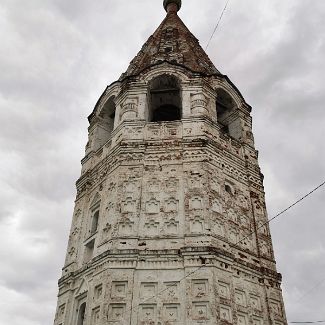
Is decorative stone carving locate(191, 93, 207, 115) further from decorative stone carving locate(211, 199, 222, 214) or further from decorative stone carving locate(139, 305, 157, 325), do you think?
decorative stone carving locate(139, 305, 157, 325)

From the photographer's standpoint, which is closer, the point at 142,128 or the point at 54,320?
the point at 54,320

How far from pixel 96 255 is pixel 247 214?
16.5 feet

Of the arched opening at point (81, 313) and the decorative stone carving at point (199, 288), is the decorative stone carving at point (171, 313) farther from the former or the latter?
the arched opening at point (81, 313)

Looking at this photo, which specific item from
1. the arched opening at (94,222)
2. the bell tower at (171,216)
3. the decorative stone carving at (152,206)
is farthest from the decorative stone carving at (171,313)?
the arched opening at (94,222)

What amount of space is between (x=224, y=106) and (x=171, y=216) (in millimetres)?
7055

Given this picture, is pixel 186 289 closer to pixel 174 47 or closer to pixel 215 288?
pixel 215 288

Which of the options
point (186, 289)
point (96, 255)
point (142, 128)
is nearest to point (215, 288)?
point (186, 289)

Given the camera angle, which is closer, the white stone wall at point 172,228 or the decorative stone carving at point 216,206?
the white stone wall at point 172,228

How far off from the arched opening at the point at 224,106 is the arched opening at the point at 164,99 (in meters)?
1.66

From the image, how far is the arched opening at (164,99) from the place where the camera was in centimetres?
1716

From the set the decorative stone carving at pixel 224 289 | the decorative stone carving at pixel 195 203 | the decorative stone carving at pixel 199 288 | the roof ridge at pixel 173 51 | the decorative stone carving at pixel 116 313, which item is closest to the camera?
the decorative stone carving at pixel 116 313

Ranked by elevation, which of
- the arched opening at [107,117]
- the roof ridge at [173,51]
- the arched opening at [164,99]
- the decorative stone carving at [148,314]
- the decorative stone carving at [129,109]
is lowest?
the decorative stone carving at [148,314]

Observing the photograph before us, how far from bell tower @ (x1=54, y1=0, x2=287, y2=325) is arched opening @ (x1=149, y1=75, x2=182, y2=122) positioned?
6 cm

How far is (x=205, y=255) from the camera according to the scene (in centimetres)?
1170
